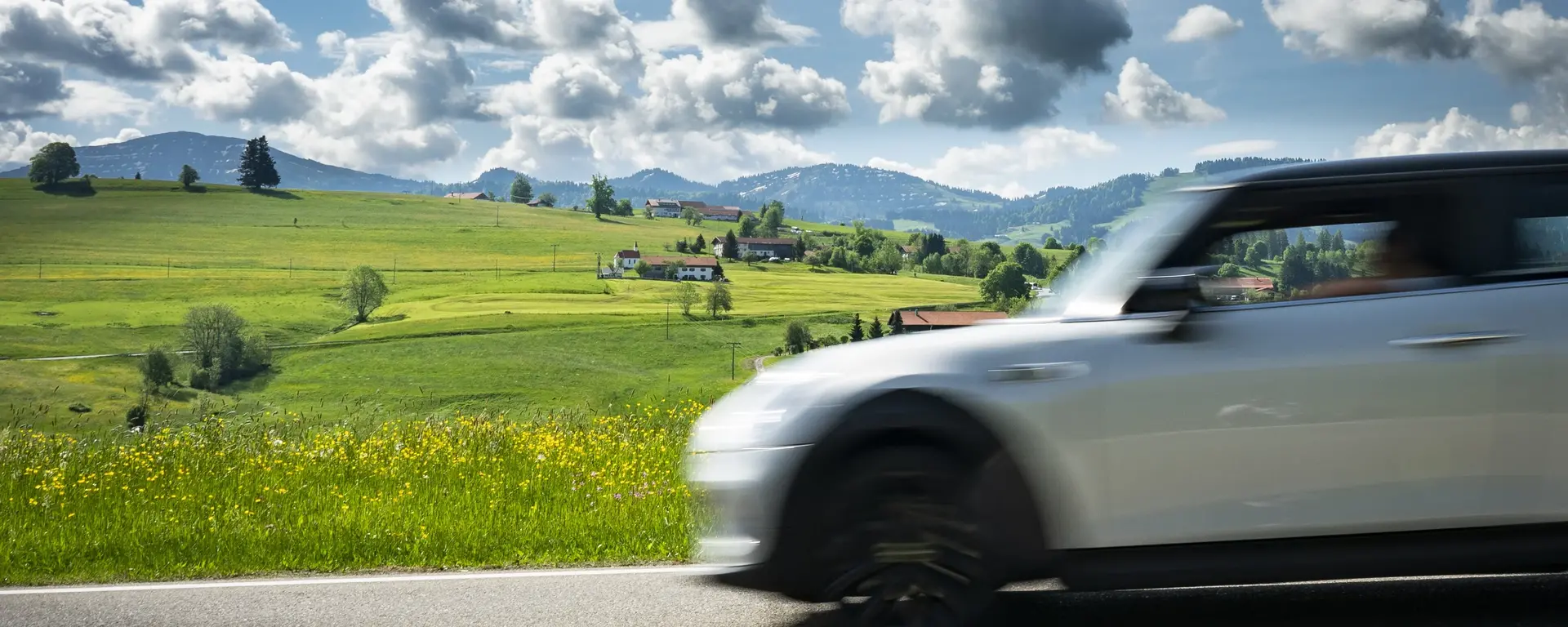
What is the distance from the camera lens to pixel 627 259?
147875 millimetres

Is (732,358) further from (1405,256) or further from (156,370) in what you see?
(1405,256)

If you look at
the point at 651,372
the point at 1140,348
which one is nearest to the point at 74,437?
the point at 1140,348

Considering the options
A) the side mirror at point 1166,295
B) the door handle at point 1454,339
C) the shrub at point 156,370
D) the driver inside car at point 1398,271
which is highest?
the driver inside car at point 1398,271

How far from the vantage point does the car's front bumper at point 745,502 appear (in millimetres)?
3889

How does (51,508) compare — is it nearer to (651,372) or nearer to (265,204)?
(651,372)

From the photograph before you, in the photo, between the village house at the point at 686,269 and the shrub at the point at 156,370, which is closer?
the shrub at the point at 156,370

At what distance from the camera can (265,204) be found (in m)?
177

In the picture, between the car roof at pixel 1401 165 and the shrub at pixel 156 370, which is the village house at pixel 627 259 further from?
the car roof at pixel 1401 165

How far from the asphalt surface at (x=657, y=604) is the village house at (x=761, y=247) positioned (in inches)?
6009

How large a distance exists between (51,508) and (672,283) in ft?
426

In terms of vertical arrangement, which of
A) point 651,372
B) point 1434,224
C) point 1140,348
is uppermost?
point 1434,224

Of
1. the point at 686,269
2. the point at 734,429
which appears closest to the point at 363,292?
the point at 686,269

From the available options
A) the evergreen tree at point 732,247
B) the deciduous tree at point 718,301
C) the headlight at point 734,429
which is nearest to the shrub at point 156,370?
the deciduous tree at point 718,301

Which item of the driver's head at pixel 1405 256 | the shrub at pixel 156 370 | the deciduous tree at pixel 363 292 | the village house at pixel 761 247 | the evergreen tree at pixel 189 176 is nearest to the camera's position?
the driver's head at pixel 1405 256
